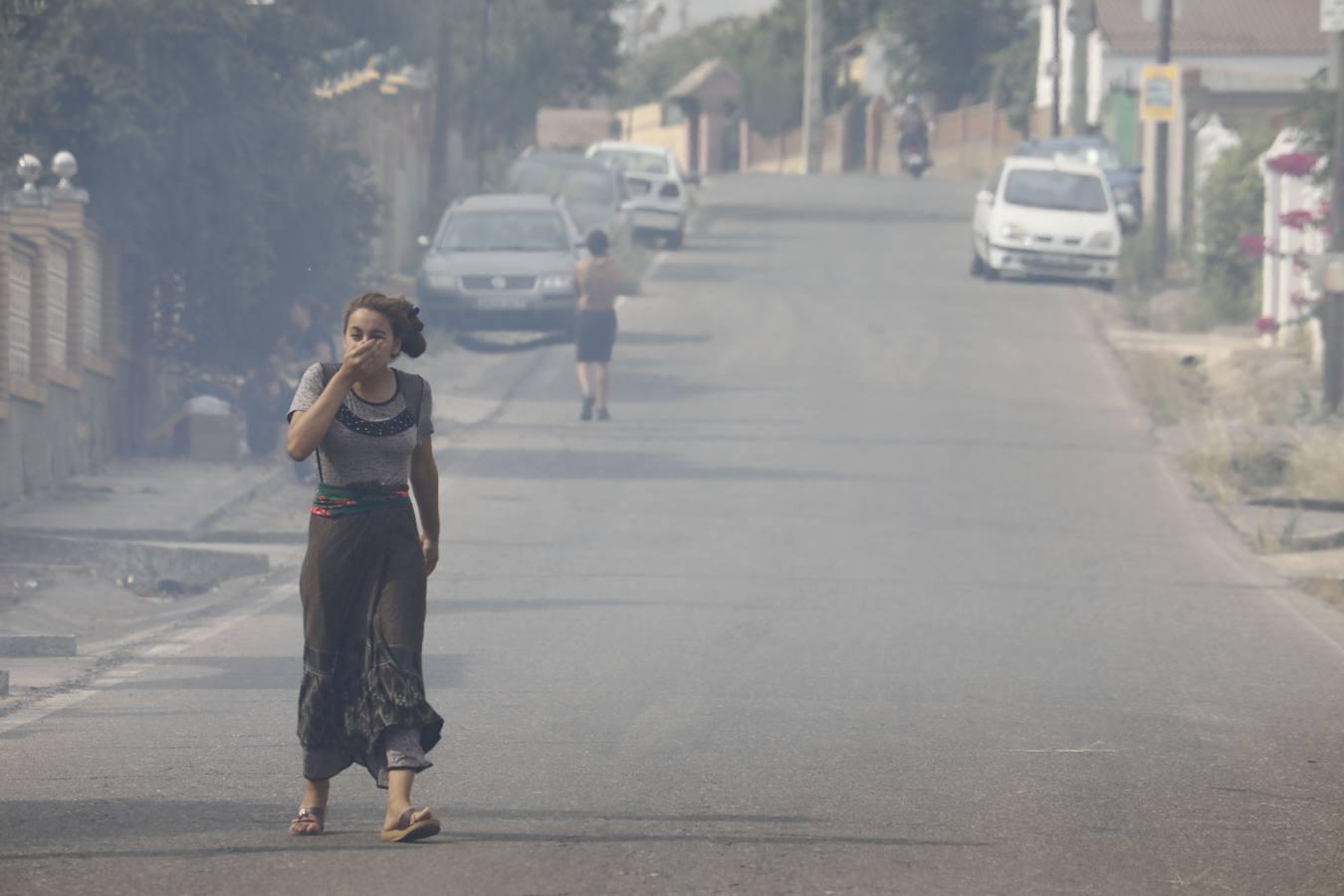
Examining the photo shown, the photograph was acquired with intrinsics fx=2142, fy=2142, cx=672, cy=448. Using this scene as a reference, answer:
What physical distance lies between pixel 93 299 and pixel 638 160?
2057 centimetres

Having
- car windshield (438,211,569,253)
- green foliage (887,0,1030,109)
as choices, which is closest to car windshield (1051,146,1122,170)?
car windshield (438,211,569,253)

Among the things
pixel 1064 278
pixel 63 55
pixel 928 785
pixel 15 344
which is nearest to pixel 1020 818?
pixel 928 785

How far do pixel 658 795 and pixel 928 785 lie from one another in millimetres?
939

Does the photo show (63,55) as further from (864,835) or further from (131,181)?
(864,835)

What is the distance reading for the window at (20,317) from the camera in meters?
15.8

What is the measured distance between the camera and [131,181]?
18.4 metres

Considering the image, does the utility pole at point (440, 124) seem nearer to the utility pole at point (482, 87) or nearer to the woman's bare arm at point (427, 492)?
the utility pole at point (482, 87)

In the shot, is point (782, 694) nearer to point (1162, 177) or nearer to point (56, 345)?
point (56, 345)

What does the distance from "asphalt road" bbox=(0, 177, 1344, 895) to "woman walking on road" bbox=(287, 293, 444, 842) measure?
0.93ft

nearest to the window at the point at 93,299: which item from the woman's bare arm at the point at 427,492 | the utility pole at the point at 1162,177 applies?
the woman's bare arm at the point at 427,492

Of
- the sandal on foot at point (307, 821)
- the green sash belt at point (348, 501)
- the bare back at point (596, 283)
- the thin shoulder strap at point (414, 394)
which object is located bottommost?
the sandal on foot at point (307, 821)

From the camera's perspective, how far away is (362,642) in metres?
6.22

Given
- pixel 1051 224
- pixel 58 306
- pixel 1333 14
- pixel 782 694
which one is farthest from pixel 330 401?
pixel 1051 224

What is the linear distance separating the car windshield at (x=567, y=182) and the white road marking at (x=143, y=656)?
20.3 m
